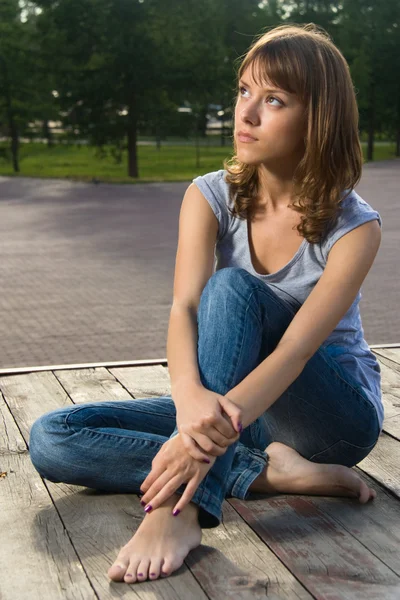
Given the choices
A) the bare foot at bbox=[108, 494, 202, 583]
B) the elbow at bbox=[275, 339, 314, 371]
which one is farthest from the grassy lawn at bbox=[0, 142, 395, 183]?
the bare foot at bbox=[108, 494, 202, 583]

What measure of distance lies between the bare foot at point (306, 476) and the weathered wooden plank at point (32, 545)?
2.14 feet

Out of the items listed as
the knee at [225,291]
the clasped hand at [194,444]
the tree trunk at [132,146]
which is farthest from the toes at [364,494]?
the tree trunk at [132,146]

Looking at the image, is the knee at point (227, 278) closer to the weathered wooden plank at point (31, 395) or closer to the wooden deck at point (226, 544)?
the wooden deck at point (226, 544)

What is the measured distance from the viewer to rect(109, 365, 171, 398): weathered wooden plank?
4070 millimetres

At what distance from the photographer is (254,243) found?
2984mm

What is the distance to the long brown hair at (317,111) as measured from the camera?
2729mm

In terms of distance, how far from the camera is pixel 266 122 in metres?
2.80

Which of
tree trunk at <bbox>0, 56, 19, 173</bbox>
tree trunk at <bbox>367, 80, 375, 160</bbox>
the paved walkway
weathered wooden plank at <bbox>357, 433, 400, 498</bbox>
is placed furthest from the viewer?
tree trunk at <bbox>367, 80, 375, 160</bbox>

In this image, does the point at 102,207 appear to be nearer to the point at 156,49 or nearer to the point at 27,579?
the point at 156,49

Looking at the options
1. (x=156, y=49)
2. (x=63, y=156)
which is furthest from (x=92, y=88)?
(x=63, y=156)

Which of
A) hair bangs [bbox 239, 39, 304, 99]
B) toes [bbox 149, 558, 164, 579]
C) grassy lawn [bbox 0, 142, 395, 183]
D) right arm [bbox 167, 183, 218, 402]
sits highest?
hair bangs [bbox 239, 39, 304, 99]

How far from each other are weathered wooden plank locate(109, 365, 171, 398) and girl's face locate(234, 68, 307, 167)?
4.91 ft

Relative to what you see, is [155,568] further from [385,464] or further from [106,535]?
[385,464]

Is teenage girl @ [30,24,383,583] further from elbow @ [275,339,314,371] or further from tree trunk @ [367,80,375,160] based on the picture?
tree trunk @ [367,80,375,160]
